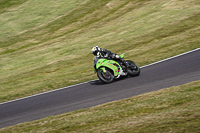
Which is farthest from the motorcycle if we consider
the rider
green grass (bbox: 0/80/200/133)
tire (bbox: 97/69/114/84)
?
green grass (bbox: 0/80/200/133)

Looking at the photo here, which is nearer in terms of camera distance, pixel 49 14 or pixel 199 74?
pixel 199 74

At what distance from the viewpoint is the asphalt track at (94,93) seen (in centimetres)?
990

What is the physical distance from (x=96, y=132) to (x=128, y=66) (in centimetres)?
619

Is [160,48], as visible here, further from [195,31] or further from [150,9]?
[150,9]

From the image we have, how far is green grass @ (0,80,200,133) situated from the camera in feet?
20.3

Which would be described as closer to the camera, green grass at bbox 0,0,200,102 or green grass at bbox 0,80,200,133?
green grass at bbox 0,80,200,133

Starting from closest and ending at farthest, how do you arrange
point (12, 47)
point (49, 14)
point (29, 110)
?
point (29, 110) < point (12, 47) < point (49, 14)

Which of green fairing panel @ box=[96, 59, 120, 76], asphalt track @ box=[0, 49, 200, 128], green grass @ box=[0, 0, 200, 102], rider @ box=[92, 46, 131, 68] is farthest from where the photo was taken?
green grass @ box=[0, 0, 200, 102]

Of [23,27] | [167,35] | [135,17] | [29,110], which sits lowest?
[29,110]

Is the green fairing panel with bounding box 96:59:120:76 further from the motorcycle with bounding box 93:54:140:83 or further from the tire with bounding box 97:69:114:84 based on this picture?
the tire with bounding box 97:69:114:84

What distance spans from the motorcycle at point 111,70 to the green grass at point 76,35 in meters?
1.91

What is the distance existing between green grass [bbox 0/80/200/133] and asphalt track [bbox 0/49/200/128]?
0.91 meters

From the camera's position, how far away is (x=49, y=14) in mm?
30172

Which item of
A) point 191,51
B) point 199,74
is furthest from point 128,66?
point 191,51
